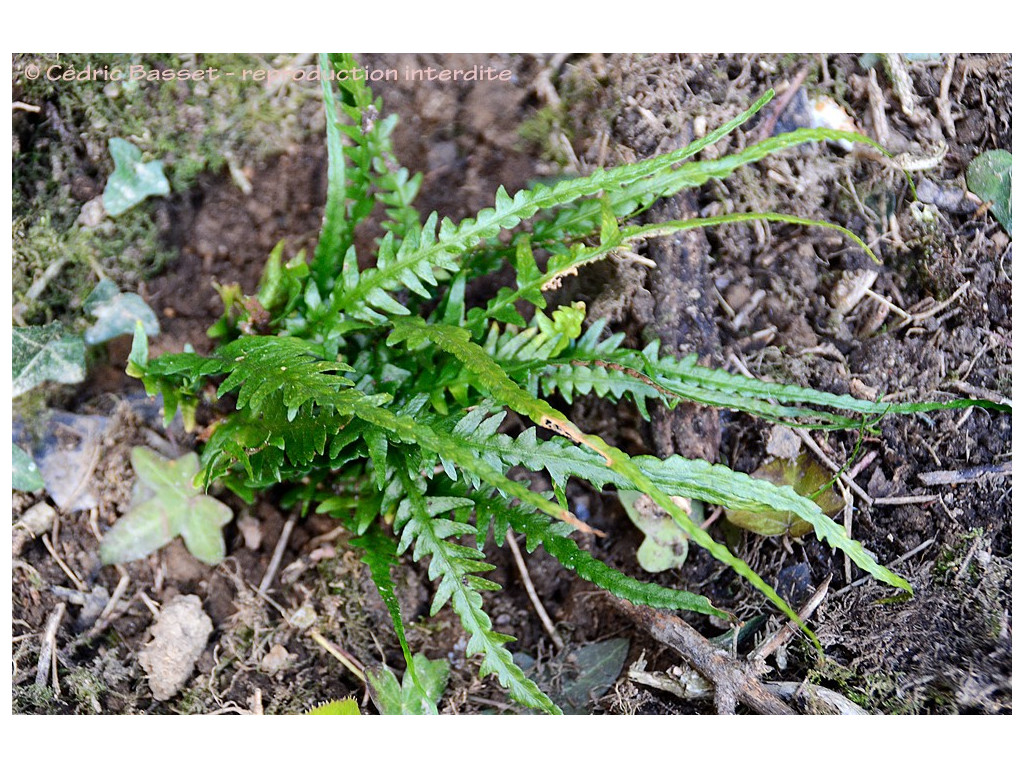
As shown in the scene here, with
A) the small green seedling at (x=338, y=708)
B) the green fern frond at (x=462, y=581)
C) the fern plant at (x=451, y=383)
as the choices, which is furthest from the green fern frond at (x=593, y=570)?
the small green seedling at (x=338, y=708)

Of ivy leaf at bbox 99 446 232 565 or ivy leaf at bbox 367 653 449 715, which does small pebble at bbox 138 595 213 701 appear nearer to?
ivy leaf at bbox 99 446 232 565

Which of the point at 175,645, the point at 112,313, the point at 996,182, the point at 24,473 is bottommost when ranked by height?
the point at 175,645

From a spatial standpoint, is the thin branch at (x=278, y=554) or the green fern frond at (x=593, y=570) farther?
the thin branch at (x=278, y=554)

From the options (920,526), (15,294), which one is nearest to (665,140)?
(920,526)

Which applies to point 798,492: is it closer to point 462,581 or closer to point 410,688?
point 462,581

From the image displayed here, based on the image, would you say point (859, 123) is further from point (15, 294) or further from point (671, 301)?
point (15, 294)

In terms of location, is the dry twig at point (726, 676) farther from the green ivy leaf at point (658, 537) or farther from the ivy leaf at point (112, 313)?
the ivy leaf at point (112, 313)

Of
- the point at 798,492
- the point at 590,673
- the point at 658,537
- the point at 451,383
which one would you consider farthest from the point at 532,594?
the point at 798,492

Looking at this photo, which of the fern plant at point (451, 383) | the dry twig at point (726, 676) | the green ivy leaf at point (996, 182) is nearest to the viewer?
the fern plant at point (451, 383)
